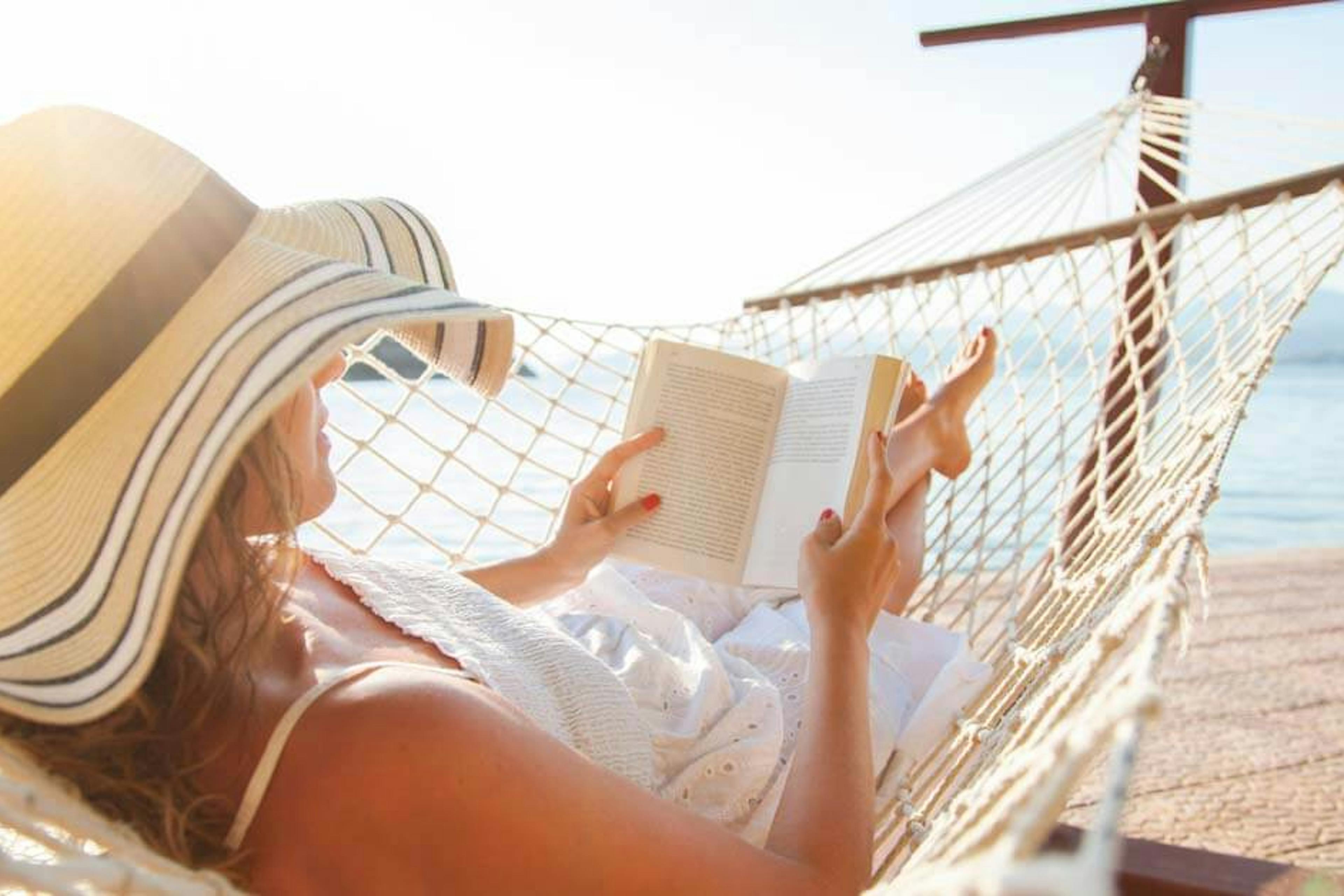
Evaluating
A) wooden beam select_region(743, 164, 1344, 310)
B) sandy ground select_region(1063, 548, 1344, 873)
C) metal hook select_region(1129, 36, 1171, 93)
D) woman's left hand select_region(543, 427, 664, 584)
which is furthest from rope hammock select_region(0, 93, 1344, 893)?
sandy ground select_region(1063, 548, 1344, 873)

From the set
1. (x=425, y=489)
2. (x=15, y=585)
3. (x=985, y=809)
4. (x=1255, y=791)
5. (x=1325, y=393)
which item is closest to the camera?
(x=985, y=809)

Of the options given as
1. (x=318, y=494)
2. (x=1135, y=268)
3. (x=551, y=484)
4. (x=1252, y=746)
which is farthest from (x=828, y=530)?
(x=551, y=484)

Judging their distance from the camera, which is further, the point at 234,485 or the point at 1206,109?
the point at 1206,109

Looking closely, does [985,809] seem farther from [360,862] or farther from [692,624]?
[692,624]

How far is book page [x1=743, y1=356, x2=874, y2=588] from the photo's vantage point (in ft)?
4.00

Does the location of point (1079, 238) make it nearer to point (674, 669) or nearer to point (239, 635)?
point (674, 669)

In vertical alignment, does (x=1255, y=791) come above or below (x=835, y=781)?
below

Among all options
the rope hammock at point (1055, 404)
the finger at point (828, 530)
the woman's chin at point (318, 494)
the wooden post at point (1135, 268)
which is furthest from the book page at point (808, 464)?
the woman's chin at point (318, 494)

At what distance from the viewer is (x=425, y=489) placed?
1.63 m

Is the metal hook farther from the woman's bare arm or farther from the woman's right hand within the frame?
the woman's bare arm

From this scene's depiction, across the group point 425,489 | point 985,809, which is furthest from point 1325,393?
point 985,809

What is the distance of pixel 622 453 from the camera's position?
1.35 m

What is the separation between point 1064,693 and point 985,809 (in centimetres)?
11

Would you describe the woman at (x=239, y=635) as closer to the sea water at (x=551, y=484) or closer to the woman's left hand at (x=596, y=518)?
the woman's left hand at (x=596, y=518)
